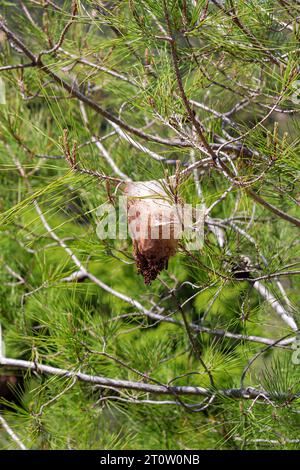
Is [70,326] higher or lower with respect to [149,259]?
lower

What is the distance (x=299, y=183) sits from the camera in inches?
38.2

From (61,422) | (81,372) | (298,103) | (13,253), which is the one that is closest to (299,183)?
(298,103)

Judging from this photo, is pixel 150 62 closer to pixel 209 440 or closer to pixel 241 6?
pixel 241 6

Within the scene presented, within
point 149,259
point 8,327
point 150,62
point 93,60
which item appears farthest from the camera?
point 8,327

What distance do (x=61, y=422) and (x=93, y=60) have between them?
760 mm

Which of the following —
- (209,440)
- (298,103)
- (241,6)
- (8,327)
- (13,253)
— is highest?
(241,6)

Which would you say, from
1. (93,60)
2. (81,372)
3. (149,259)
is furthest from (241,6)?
(81,372)

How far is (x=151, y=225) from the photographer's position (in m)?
0.86

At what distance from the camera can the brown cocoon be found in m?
0.85

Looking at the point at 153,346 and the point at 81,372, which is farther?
the point at 153,346

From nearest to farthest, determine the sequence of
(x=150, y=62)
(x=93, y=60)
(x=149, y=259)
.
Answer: (x=149, y=259) < (x=150, y=62) < (x=93, y=60)

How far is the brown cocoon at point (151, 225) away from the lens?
854 mm
